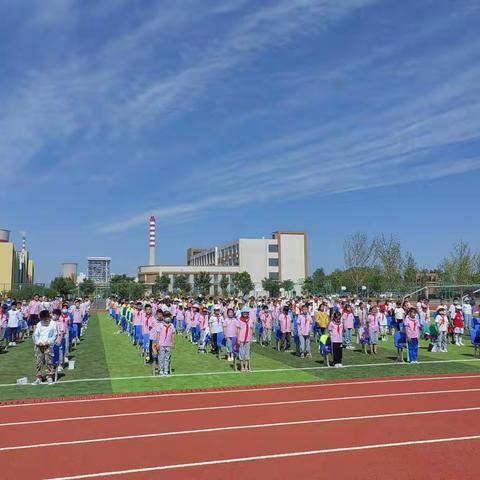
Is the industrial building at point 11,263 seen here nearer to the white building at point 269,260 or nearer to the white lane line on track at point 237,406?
the white building at point 269,260

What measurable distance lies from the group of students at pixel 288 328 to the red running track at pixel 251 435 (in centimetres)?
293

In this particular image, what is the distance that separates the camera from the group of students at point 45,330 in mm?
13195

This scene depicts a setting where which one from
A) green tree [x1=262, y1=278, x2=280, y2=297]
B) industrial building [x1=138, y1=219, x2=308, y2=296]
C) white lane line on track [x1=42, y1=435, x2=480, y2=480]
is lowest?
white lane line on track [x1=42, y1=435, x2=480, y2=480]

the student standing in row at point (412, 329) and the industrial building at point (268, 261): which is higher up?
the industrial building at point (268, 261)

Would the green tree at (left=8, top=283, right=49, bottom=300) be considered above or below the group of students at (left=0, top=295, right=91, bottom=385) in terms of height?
above

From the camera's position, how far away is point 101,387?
1272cm

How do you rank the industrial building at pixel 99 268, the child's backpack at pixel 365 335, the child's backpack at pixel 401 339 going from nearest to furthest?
the child's backpack at pixel 401 339 → the child's backpack at pixel 365 335 → the industrial building at pixel 99 268

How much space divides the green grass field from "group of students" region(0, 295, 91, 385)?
478 millimetres

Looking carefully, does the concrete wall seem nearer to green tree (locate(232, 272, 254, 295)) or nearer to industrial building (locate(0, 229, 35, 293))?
green tree (locate(232, 272, 254, 295))

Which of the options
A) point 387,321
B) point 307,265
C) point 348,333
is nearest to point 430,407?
point 348,333

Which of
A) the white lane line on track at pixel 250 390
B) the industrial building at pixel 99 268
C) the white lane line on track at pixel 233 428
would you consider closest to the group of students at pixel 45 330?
the white lane line on track at pixel 250 390

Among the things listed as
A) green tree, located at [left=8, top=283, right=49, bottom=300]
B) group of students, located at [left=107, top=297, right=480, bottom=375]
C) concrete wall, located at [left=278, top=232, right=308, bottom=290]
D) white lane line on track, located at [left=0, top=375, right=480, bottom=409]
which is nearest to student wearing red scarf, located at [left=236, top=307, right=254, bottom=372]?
group of students, located at [left=107, top=297, right=480, bottom=375]

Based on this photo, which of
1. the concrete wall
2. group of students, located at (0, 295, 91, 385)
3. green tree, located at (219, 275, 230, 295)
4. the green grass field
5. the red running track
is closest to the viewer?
the red running track

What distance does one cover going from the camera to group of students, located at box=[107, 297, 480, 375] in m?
14.9
